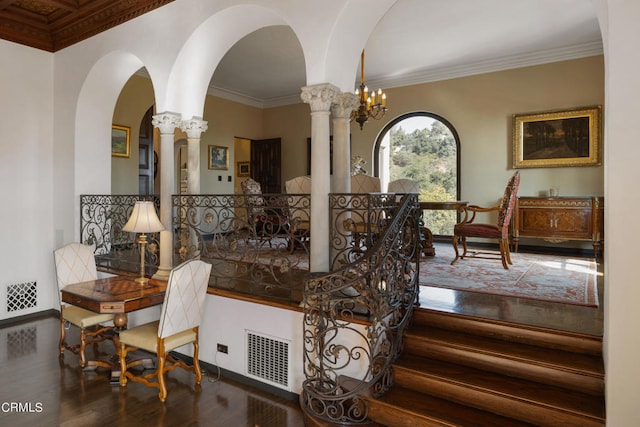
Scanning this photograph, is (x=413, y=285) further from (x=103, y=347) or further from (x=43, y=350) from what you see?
(x=43, y=350)

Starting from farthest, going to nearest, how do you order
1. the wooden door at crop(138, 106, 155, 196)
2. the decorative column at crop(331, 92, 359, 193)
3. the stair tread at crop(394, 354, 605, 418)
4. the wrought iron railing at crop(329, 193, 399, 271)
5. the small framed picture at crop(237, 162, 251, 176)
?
the small framed picture at crop(237, 162, 251, 176) < the wooden door at crop(138, 106, 155, 196) < the decorative column at crop(331, 92, 359, 193) < the wrought iron railing at crop(329, 193, 399, 271) < the stair tread at crop(394, 354, 605, 418)

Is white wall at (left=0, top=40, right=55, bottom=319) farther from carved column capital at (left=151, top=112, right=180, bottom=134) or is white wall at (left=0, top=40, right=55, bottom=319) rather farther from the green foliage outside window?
the green foliage outside window

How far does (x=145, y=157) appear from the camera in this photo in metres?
7.67

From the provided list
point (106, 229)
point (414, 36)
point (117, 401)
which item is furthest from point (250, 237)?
point (414, 36)

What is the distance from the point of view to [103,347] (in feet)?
14.2

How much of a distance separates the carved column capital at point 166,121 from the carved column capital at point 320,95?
1897mm

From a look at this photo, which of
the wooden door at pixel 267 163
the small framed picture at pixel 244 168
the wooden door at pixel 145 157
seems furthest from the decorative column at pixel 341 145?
the small framed picture at pixel 244 168

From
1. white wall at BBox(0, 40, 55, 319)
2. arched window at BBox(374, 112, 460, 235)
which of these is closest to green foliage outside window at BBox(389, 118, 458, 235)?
arched window at BBox(374, 112, 460, 235)

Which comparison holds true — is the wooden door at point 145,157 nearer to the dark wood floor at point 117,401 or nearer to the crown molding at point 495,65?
the dark wood floor at point 117,401

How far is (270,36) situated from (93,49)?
2508 mm

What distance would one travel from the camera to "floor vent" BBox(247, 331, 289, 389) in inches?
133

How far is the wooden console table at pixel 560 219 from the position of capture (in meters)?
5.91

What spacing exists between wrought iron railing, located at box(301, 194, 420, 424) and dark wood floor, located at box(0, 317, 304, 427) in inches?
17.3

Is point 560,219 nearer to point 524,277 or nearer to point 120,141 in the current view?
point 524,277
